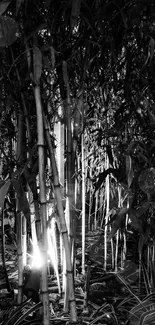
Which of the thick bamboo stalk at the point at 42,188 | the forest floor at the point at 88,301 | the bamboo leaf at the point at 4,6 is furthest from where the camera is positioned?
the forest floor at the point at 88,301

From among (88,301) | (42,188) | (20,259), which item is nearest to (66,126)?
(42,188)

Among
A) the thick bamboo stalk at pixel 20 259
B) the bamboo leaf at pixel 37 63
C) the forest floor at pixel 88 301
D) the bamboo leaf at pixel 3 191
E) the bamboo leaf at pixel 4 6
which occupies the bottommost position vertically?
the forest floor at pixel 88 301

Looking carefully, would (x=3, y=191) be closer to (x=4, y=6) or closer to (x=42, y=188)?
(x=42, y=188)

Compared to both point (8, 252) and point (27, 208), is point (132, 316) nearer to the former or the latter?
point (27, 208)

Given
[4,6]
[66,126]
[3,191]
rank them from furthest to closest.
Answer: [66,126]
[3,191]
[4,6]

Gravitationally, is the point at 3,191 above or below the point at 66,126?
below

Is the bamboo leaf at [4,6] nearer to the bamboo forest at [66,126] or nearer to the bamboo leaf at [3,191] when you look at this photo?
the bamboo forest at [66,126]

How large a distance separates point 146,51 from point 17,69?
505 mm

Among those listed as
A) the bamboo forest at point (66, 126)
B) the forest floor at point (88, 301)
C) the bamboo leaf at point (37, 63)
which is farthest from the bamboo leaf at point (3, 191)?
the forest floor at point (88, 301)

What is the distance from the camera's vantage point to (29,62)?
1.20 m

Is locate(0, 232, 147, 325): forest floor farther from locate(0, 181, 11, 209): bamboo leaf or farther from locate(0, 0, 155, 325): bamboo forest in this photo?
locate(0, 181, 11, 209): bamboo leaf

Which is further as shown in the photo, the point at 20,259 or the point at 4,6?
the point at 20,259

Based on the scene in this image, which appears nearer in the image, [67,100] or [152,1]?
[152,1]

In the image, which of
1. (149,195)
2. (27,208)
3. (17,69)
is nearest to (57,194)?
(27,208)
